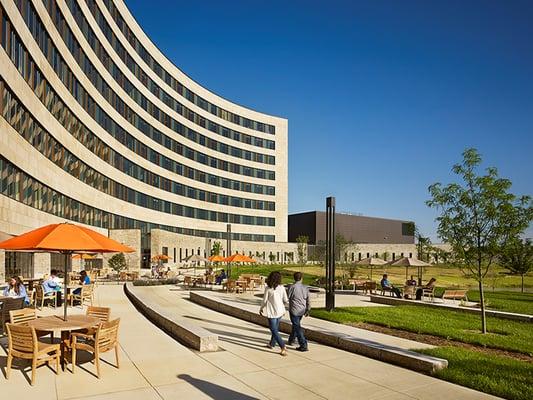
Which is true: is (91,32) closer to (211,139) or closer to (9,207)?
(9,207)

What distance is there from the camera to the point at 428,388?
7.93 metres

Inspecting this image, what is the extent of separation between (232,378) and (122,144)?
51830 mm

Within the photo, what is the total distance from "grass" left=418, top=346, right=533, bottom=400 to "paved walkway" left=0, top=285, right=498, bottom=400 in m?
0.31

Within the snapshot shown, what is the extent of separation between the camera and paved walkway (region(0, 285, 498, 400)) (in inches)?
295

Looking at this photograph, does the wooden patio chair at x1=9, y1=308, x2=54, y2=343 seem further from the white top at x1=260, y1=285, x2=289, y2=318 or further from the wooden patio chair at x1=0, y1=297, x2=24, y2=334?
the white top at x1=260, y1=285, x2=289, y2=318

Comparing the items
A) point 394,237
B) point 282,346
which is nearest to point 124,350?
point 282,346

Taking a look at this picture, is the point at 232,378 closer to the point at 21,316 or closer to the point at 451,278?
the point at 21,316

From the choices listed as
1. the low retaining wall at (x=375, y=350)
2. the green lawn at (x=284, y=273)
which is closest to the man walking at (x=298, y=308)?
the low retaining wall at (x=375, y=350)

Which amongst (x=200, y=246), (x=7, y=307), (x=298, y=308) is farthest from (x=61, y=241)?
(x=200, y=246)

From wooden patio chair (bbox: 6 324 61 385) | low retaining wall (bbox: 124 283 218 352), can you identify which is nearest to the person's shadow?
low retaining wall (bbox: 124 283 218 352)

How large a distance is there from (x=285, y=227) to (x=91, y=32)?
64.1 m

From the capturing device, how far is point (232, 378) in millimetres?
8344

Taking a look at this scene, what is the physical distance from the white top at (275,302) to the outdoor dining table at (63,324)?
3.69 m

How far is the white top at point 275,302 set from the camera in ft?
34.4
